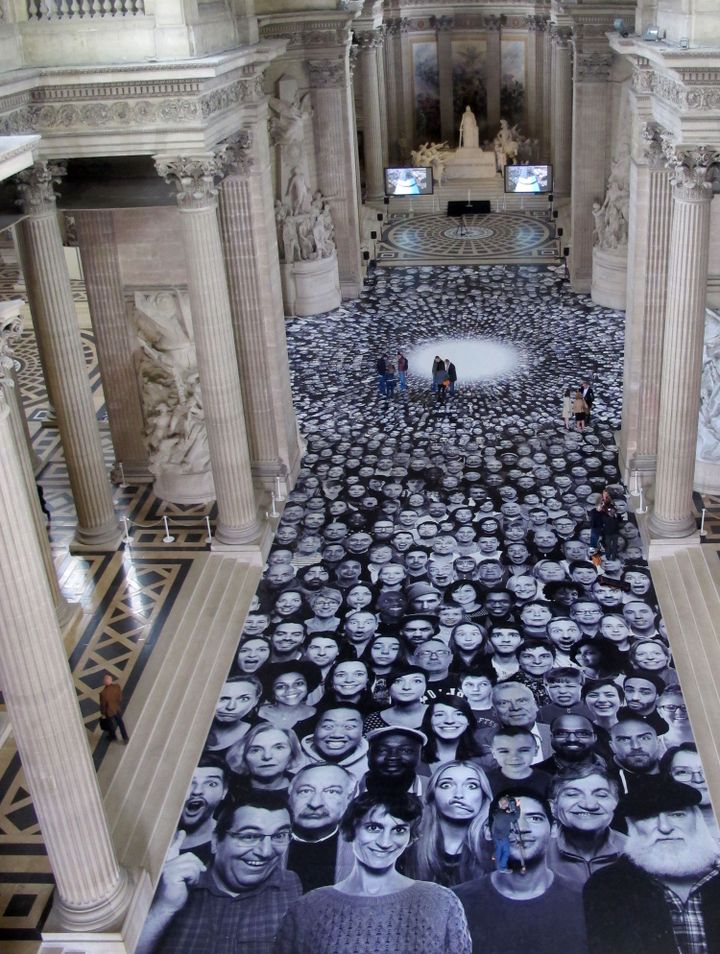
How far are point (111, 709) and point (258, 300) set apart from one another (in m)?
8.54

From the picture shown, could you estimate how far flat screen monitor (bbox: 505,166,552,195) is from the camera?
131ft

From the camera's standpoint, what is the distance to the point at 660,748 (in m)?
14.8

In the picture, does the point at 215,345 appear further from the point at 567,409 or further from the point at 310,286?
the point at 310,286

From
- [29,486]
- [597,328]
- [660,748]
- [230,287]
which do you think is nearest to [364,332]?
[597,328]

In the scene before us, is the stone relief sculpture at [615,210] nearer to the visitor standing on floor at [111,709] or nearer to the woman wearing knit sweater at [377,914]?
the visitor standing on floor at [111,709]

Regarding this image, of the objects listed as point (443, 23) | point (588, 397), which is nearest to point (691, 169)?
point (588, 397)

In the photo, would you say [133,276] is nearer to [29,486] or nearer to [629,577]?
[29,486]

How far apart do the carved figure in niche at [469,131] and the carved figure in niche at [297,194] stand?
1916cm

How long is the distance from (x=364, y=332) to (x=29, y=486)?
670 inches

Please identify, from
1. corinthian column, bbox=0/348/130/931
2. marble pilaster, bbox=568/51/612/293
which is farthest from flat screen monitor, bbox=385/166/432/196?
corinthian column, bbox=0/348/130/931

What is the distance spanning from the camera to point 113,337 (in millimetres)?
20859

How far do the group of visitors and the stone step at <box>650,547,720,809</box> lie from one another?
9.1 inches

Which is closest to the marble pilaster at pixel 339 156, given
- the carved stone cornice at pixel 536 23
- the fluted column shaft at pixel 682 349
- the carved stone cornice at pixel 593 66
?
the carved stone cornice at pixel 593 66

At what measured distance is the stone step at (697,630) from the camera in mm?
14922
